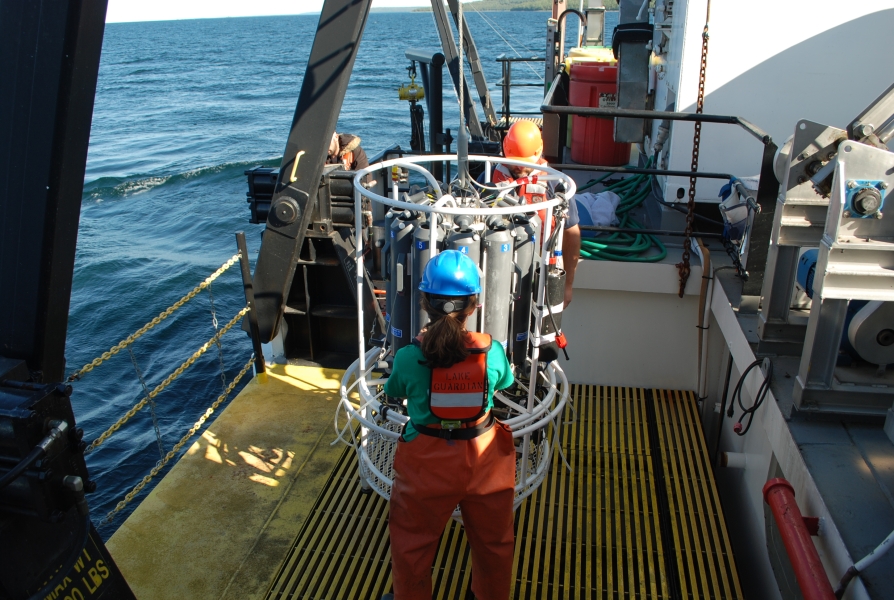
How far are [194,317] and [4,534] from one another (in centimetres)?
1115

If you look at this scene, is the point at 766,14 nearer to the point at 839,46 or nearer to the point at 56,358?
the point at 839,46

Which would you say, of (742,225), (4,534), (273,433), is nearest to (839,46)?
(742,225)

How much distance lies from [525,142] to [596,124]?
5159 mm

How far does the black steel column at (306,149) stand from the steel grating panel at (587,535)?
66.6 inches

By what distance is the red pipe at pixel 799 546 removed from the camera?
2.39 meters

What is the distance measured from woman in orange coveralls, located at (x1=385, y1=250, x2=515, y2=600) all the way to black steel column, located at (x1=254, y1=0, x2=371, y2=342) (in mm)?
2807

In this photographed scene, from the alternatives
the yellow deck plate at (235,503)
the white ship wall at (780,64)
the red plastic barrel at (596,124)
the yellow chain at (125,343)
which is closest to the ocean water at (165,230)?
the yellow chain at (125,343)

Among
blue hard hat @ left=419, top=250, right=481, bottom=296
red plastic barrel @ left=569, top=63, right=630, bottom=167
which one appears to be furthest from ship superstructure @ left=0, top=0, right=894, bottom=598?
red plastic barrel @ left=569, top=63, right=630, bottom=167

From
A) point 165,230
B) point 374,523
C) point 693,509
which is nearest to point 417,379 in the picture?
point 374,523

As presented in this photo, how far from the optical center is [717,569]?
146 inches

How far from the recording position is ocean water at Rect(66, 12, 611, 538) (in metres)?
9.53

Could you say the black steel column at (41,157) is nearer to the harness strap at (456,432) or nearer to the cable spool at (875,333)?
the harness strap at (456,432)

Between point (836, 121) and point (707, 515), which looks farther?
point (836, 121)

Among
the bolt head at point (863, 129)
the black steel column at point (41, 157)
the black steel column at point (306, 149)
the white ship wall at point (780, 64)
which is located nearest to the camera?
the black steel column at point (41, 157)
